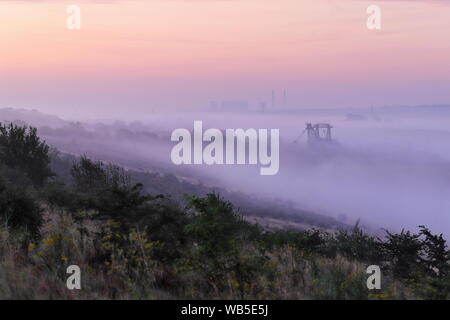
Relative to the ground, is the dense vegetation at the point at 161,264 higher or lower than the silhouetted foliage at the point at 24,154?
lower

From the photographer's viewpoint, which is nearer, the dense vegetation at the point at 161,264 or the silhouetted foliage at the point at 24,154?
the dense vegetation at the point at 161,264

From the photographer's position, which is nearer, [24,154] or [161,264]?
[161,264]

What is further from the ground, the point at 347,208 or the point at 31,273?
the point at 31,273

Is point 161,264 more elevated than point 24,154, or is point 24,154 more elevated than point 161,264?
point 24,154

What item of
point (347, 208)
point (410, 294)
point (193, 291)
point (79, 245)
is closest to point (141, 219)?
point (79, 245)

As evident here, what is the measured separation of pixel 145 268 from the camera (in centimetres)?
740

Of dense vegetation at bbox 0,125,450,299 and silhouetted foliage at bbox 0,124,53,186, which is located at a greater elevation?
silhouetted foliage at bbox 0,124,53,186

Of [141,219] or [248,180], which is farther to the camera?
[248,180]

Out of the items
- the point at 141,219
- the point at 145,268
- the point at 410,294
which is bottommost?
the point at 410,294

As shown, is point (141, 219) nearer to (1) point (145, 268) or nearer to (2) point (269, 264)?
(1) point (145, 268)

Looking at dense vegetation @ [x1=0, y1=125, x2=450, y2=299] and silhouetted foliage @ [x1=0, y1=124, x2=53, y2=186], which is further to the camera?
silhouetted foliage @ [x1=0, y1=124, x2=53, y2=186]
